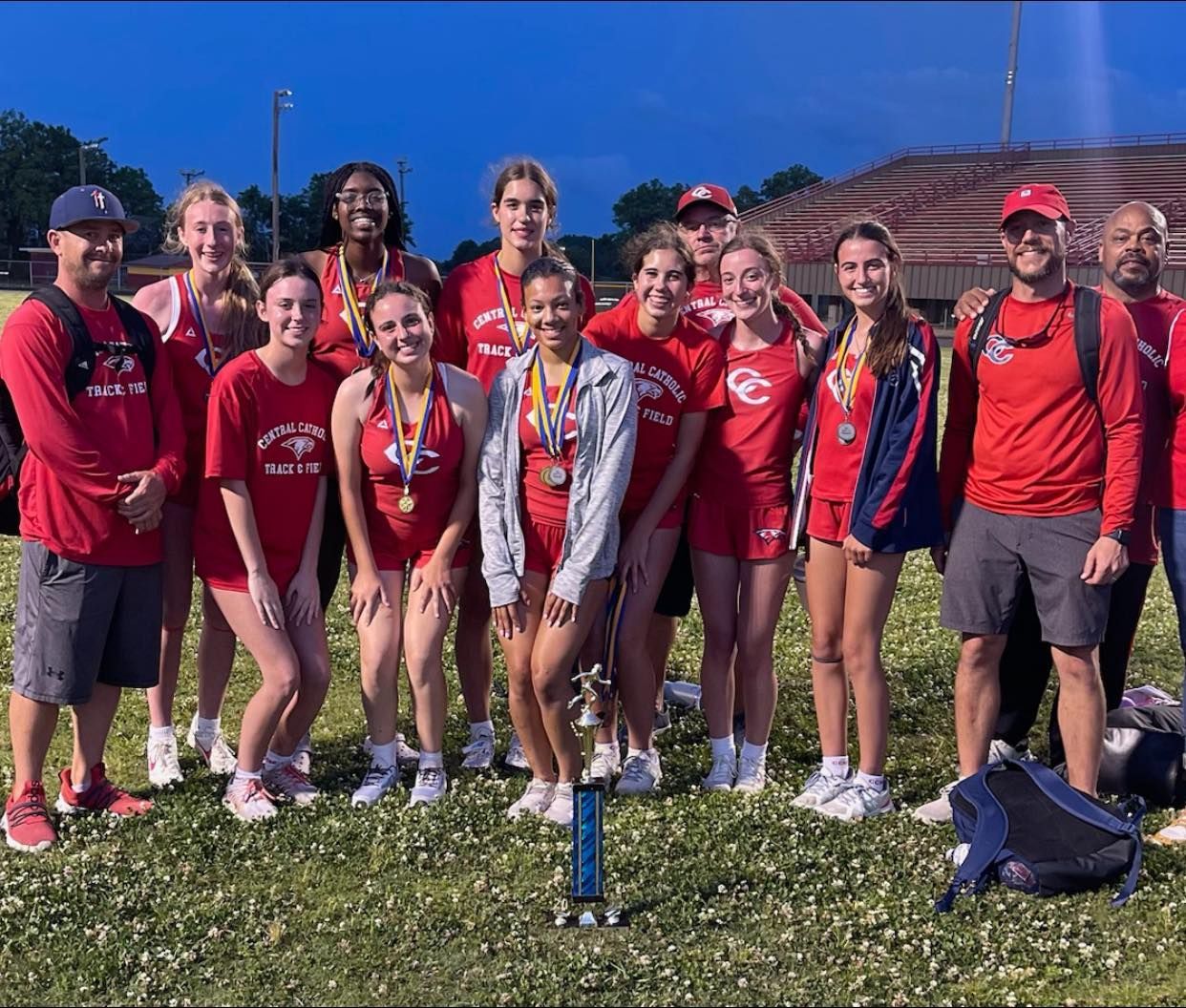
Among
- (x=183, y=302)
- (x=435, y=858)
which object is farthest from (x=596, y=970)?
(x=183, y=302)

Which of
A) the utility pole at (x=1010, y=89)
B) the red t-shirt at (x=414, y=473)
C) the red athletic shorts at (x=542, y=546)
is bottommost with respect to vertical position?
the red athletic shorts at (x=542, y=546)

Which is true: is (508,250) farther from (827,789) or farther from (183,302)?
(827,789)

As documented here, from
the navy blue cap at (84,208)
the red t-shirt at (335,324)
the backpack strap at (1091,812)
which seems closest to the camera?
the backpack strap at (1091,812)

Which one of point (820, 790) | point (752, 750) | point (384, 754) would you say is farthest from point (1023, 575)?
point (384, 754)

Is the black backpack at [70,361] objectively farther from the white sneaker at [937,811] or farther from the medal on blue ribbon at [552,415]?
the white sneaker at [937,811]

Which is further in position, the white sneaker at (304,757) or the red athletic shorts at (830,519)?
the white sneaker at (304,757)

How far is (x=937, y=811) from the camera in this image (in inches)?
210

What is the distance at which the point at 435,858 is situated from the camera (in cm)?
487

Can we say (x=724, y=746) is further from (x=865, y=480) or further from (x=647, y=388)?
(x=647, y=388)

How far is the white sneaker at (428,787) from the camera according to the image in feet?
17.6

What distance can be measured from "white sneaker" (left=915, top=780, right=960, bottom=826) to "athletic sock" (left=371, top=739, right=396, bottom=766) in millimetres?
2360

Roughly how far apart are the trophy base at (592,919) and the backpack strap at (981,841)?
3.88ft

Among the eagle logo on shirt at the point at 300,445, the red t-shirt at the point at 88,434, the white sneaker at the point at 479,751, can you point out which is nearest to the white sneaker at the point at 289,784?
the white sneaker at the point at 479,751

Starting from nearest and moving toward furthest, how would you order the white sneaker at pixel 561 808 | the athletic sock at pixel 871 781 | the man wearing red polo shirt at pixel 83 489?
the man wearing red polo shirt at pixel 83 489
the white sneaker at pixel 561 808
the athletic sock at pixel 871 781
